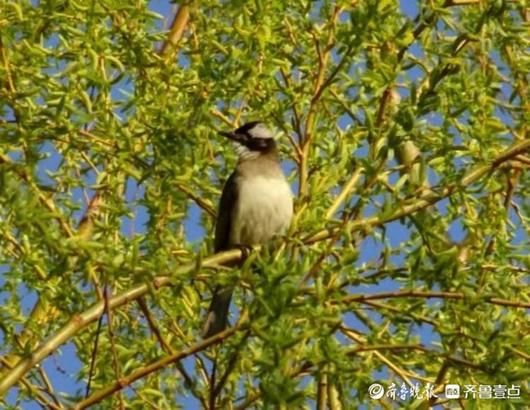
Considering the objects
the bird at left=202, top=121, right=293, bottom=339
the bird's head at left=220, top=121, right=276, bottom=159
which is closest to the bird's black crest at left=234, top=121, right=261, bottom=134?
the bird's head at left=220, top=121, right=276, bottom=159

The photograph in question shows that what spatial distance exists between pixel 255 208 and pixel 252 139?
654mm

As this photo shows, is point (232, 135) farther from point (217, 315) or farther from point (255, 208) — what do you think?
point (255, 208)

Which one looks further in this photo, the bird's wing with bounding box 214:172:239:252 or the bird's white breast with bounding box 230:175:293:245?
the bird's white breast with bounding box 230:175:293:245

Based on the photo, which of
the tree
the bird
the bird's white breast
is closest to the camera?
the tree

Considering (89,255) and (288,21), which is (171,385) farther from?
(89,255)

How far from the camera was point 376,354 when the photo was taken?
5191 millimetres

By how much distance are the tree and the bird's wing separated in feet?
2.37

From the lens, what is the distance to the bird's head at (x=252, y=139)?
20.6 feet

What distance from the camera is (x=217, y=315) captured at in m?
5.99

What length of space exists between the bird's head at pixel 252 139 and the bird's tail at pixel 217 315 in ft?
2.01

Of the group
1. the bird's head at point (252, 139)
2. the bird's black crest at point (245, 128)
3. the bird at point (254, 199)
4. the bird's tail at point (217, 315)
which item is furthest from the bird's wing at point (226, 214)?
the bird's tail at point (217, 315)

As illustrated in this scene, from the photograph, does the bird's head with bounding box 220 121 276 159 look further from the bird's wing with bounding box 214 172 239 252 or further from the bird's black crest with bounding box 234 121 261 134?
the bird's wing with bounding box 214 172 239 252

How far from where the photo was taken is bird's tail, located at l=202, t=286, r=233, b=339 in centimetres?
592

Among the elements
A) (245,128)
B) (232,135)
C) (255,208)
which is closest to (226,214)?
(255,208)
